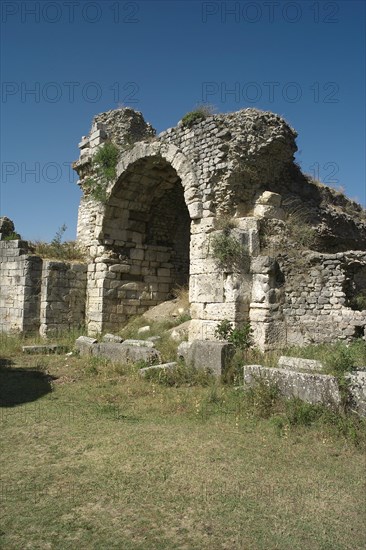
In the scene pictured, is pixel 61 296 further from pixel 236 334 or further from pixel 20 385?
pixel 236 334

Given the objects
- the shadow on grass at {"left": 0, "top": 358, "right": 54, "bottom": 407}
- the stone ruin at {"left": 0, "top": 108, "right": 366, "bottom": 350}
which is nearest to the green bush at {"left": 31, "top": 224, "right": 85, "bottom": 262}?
the stone ruin at {"left": 0, "top": 108, "right": 366, "bottom": 350}

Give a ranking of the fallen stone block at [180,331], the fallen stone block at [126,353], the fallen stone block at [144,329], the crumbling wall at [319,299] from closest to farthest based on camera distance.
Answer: the crumbling wall at [319,299], the fallen stone block at [126,353], the fallen stone block at [180,331], the fallen stone block at [144,329]

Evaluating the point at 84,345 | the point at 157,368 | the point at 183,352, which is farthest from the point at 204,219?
the point at 84,345

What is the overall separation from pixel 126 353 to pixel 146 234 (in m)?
5.57

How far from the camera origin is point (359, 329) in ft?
26.0

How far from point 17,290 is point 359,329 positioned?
29.4 feet

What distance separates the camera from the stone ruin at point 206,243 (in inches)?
343

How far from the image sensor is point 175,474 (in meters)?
4.19

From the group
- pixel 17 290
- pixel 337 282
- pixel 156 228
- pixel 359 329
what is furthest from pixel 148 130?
pixel 359 329

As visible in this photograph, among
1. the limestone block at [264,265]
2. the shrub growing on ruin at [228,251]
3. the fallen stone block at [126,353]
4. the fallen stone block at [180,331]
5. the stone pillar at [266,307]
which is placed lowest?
the fallen stone block at [126,353]

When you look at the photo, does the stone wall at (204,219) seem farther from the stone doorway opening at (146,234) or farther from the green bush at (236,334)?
the green bush at (236,334)

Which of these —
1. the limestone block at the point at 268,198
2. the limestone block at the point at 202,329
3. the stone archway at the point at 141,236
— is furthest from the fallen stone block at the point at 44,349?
the limestone block at the point at 268,198

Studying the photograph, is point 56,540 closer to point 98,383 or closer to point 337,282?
point 98,383

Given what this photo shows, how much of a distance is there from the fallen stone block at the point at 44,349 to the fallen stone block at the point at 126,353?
1.59 metres
